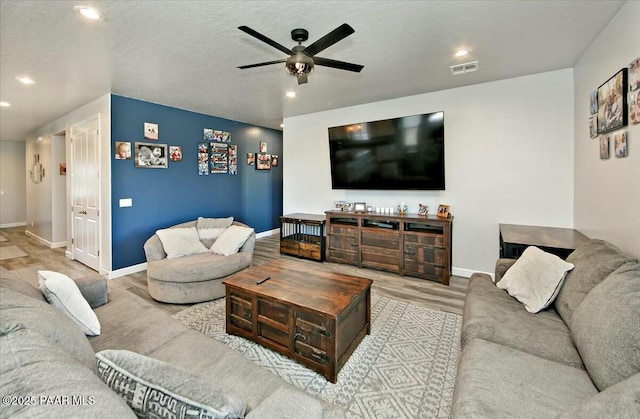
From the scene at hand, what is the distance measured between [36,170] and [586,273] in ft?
32.6

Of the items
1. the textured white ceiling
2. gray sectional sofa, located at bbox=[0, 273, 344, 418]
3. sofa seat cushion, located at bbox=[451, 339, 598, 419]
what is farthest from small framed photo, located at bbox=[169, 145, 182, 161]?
sofa seat cushion, located at bbox=[451, 339, 598, 419]

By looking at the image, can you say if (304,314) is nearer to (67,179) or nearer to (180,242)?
(180,242)

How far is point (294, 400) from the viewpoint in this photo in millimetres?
1004

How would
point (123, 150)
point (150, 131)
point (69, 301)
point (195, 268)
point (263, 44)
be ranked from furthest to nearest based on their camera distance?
point (150, 131) < point (123, 150) < point (195, 268) < point (263, 44) < point (69, 301)

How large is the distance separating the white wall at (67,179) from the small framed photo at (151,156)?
1.25 ft

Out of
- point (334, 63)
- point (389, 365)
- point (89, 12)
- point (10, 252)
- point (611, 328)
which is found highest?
point (89, 12)

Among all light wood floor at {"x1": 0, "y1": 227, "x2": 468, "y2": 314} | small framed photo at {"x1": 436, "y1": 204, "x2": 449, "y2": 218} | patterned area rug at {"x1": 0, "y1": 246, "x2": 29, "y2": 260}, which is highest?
small framed photo at {"x1": 436, "y1": 204, "x2": 449, "y2": 218}

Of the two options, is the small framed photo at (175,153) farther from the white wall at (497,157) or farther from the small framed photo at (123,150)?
the white wall at (497,157)

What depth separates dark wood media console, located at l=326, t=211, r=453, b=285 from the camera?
3.84 meters

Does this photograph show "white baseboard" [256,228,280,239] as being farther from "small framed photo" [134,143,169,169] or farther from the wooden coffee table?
the wooden coffee table

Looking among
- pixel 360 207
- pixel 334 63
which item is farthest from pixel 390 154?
pixel 334 63

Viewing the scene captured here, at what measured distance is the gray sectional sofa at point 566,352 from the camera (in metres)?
1.13

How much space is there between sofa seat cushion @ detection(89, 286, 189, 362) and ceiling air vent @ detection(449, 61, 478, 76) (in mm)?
3680

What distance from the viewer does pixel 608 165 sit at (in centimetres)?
243
